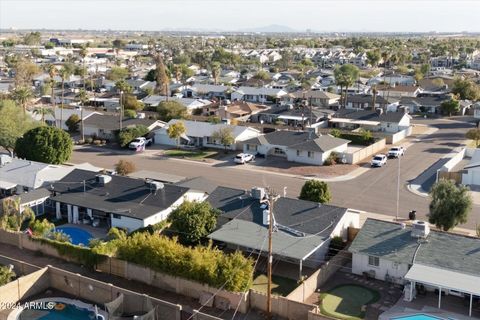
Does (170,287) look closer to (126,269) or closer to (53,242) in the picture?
(126,269)

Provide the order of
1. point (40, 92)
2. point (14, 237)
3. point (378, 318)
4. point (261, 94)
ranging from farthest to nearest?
point (40, 92), point (261, 94), point (14, 237), point (378, 318)

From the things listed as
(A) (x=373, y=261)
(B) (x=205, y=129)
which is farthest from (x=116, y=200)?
(B) (x=205, y=129)

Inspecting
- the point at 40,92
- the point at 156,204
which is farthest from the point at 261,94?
the point at 156,204

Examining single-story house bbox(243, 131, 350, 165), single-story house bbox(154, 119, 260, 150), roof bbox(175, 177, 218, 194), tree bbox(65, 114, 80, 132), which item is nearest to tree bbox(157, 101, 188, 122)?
single-story house bbox(154, 119, 260, 150)

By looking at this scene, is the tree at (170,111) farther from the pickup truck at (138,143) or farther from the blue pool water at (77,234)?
the blue pool water at (77,234)

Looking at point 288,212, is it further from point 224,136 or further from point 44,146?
point 224,136

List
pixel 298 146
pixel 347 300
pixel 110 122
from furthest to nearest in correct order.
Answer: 1. pixel 110 122
2. pixel 298 146
3. pixel 347 300
